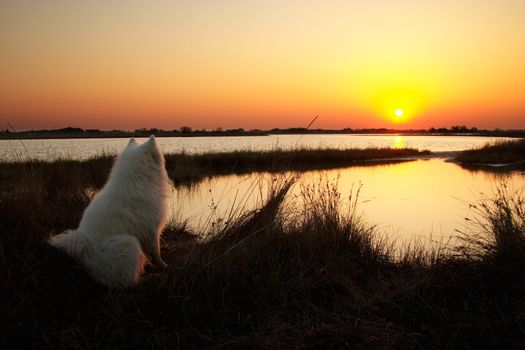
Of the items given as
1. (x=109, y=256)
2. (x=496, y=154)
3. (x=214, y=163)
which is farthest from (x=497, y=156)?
(x=109, y=256)

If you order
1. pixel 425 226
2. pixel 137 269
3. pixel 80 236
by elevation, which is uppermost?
pixel 80 236

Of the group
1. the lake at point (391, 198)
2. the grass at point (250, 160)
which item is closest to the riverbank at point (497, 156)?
the lake at point (391, 198)

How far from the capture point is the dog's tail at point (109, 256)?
10.4 feet

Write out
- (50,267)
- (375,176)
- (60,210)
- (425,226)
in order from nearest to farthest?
1. (50,267)
2. (60,210)
3. (425,226)
4. (375,176)

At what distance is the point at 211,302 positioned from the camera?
9.57 ft

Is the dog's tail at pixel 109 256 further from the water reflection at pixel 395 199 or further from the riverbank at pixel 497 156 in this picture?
the riverbank at pixel 497 156

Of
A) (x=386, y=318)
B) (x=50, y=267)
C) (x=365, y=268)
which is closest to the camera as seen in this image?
(x=386, y=318)

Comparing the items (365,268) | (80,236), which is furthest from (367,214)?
(80,236)

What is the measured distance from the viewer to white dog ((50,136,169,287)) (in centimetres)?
319

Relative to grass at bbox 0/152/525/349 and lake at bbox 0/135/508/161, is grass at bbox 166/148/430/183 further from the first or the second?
grass at bbox 0/152/525/349

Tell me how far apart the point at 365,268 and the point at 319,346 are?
1817 mm

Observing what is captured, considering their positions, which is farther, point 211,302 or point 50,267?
point 50,267

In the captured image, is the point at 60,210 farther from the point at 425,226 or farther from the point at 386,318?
the point at 425,226

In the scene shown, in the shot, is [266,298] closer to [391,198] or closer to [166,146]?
[391,198]
